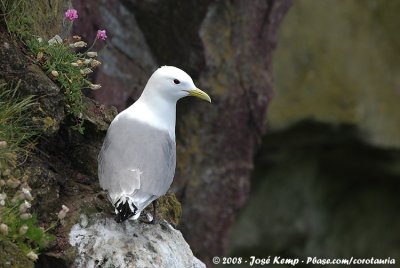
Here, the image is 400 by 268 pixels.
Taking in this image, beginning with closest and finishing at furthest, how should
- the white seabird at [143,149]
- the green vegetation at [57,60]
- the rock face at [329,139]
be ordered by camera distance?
the white seabird at [143,149]
the green vegetation at [57,60]
the rock face at [329,139]

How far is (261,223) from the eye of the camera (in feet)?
39.7

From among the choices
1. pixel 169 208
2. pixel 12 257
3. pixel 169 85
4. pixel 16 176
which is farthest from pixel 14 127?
pixel 169 208

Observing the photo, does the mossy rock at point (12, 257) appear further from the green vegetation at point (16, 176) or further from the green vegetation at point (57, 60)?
the green vegetation at point (57, 60)

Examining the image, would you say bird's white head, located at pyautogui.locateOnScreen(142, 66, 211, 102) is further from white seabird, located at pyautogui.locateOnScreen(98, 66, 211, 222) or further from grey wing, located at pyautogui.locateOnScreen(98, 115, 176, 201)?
grey wing, located at pyautogui.locateOnScreen(98, 115, 176, 201)

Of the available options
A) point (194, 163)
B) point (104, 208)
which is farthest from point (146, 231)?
point (194, 163)

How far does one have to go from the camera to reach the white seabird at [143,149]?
432 centimetres

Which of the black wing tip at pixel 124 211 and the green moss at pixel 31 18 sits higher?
the green moss at pixel 31 18

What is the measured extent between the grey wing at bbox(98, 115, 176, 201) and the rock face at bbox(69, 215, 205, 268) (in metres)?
0.17

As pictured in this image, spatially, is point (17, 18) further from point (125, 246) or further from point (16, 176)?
point (125, 246)

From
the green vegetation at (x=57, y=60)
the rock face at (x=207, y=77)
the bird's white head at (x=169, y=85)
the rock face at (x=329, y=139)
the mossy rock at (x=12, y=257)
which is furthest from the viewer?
the rock face at (x=329, y=139)

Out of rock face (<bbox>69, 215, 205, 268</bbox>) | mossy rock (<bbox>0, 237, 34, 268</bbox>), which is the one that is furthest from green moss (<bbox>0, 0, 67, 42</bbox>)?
mossy rock (<bbox>0, 237, 34, 268</bbox>)

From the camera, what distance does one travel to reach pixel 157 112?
15.6 feet

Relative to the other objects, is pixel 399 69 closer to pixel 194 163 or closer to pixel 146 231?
pixel 194 163

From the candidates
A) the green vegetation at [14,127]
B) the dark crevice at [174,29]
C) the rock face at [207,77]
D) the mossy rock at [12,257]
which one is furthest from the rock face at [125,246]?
the dark crevice at [174,29]
